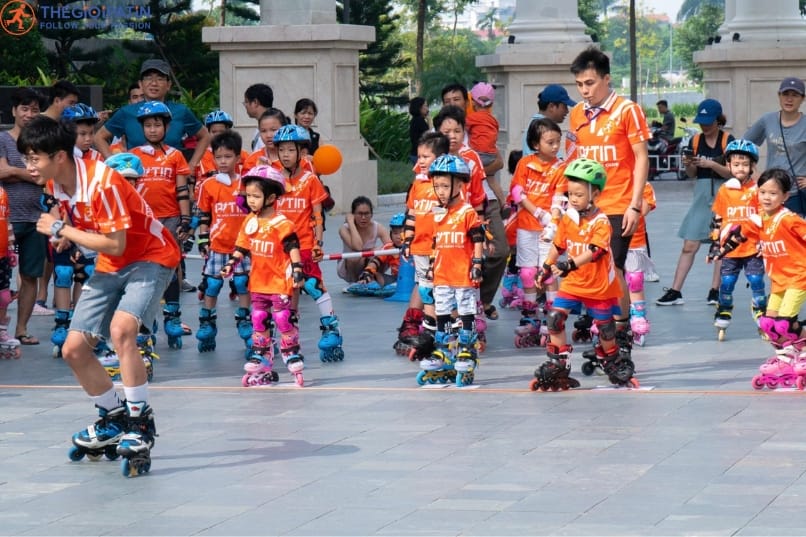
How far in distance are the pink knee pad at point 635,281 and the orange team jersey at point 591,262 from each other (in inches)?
70.4

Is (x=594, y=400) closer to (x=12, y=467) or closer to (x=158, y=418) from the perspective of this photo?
(x=158, y=418)

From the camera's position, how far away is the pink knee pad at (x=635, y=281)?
11.8 m

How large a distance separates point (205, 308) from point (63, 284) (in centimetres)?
106

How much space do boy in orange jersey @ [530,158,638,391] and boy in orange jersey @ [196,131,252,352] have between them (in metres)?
2.70

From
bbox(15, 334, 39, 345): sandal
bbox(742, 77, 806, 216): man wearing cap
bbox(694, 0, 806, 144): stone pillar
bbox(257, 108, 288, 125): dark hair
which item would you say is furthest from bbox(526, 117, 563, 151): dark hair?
bbox(694, 0, 806, 144): stone pillar

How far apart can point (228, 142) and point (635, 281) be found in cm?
328

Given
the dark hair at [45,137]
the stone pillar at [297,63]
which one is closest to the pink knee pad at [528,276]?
the dark hair at [45,137]

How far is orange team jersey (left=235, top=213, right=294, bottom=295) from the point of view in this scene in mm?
10555

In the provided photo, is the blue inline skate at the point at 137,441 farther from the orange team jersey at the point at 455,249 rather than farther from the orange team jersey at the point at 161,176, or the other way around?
the orange team jersey at the point at 161,176

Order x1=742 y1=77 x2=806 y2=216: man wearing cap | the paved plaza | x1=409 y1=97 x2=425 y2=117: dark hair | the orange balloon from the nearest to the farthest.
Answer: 1. the paved plaza
2. x1=742 y1=77 x2=806 y2=216: man wearing cap
3. the orange balloon
4. x1=409 y1=97 x2=425 y2=117: dark hair

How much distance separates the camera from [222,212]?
1203 cm

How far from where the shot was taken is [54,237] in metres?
7.77

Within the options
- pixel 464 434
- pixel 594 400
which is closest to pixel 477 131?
pixel 594 400

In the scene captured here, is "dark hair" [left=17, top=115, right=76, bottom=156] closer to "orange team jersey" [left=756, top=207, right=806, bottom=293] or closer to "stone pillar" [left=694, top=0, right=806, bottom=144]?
"orange team jersey" [left=756, top=207, right=806, bottom=293]
